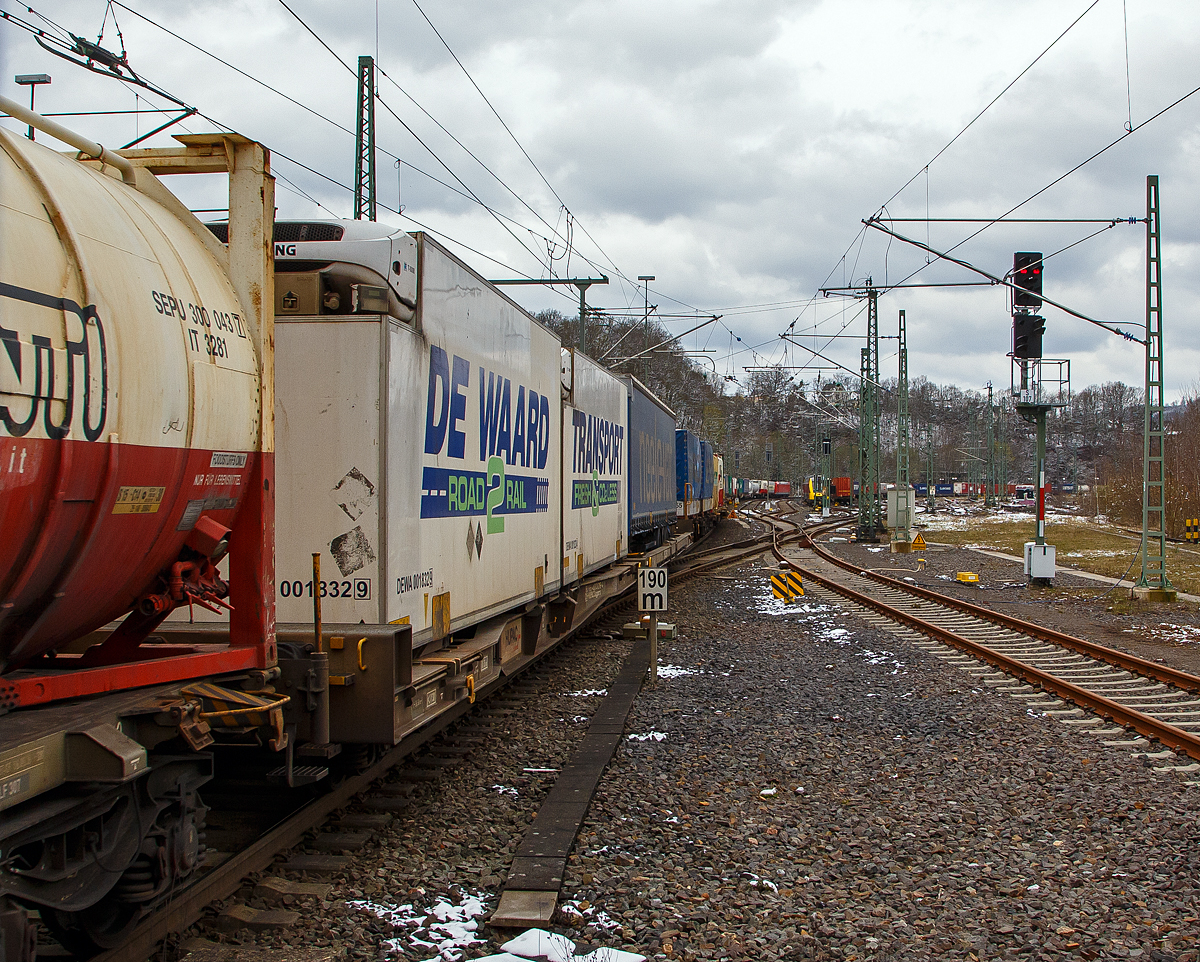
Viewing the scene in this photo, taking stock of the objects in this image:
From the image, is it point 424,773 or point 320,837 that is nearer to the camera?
point 320,837

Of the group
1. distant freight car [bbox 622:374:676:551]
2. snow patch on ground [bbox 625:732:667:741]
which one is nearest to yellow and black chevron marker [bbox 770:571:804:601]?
distant freight car [bbox 622:374:676:551]

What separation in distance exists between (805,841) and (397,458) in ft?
11.2

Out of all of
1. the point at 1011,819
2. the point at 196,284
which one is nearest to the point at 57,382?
the point at 196,284

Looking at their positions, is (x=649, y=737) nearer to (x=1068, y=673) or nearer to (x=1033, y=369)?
(x=1068, y=673)

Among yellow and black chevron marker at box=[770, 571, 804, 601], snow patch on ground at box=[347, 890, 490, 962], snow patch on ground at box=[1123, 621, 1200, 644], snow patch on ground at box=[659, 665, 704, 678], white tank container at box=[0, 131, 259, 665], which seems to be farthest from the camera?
yellow and black chevron marker at box=[770, 571, 804, 601]

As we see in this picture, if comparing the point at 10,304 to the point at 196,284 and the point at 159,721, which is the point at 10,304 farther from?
the point at 159,721

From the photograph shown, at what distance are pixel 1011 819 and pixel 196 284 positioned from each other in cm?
577

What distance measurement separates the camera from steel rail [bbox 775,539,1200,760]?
749 cm

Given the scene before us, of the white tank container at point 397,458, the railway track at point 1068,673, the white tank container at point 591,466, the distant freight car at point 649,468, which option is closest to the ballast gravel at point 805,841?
the railway track at point 1068,673

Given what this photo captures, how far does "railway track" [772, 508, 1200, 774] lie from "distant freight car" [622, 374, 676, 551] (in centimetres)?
432

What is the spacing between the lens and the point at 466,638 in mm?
7316

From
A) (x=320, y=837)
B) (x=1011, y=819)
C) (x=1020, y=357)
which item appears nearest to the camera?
(x=320, y=837)

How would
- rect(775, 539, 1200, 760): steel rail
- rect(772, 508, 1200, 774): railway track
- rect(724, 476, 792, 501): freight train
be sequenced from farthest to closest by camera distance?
rect(724, 476, 792, 501): freight train
rect(772, 508, 1200, 774): railway track
rect(775, 539, 1200, 760): steel rail

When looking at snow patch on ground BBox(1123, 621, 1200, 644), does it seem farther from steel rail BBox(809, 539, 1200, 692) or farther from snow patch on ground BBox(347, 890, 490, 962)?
snow patch on ground BBox(347, 890, 490, 962)
